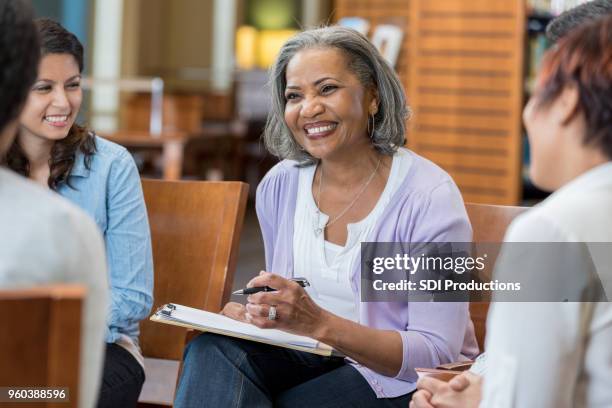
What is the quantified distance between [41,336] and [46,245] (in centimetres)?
11

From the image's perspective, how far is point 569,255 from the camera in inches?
41.4

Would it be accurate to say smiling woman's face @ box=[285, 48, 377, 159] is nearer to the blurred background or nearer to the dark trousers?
the dark trousers

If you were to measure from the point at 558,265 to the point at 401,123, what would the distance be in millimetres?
1074

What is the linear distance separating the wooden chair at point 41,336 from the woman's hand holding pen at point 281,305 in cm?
79

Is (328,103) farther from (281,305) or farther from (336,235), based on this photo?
(281,305)

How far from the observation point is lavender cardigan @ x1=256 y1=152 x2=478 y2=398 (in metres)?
1.79

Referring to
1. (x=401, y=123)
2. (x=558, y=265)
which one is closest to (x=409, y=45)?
(x=401, y=123)

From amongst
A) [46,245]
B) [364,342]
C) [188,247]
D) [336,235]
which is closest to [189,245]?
[188,247]

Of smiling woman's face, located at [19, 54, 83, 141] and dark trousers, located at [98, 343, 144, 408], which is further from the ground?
smiling woman's face, located at [19, 54, 83, 141]

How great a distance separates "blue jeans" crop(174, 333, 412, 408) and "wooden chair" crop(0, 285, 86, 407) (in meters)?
0.84

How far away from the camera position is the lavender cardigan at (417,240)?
1.79 m

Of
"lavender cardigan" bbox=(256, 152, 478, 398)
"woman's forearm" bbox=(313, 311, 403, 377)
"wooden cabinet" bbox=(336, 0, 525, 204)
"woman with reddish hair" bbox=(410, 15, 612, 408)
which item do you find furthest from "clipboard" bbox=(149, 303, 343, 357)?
"wooden cabinet" bbox=(336, 0, 525, 204)

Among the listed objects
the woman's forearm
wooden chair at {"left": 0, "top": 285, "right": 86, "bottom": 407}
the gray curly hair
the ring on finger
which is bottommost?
the woman's forearm

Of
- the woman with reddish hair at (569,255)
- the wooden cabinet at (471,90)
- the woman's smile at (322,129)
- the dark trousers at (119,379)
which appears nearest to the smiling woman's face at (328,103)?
the woman's smile at (322,129)
